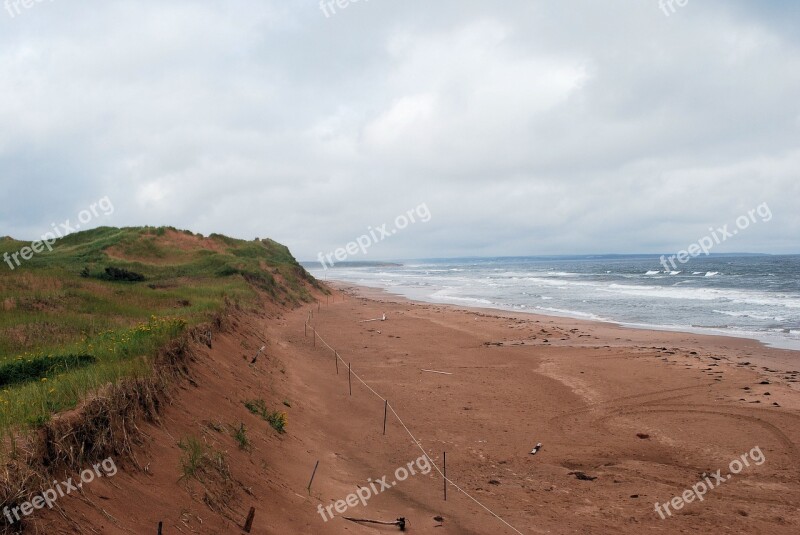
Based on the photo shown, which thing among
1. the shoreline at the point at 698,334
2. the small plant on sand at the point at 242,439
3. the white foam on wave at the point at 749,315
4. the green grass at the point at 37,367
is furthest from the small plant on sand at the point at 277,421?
the white foam on wave at the point at 749,315

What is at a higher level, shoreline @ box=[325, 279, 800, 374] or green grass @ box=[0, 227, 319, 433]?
green grass @ box=[0, 227, 319, 433]

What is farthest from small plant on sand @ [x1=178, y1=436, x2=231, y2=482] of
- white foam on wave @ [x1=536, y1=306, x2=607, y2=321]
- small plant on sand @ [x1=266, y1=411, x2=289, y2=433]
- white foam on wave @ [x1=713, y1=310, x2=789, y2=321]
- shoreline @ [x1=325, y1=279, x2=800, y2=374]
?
white foam on wave @ [x1=713, y1=310, x2=789, y2=321]

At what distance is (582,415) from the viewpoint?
12.5m

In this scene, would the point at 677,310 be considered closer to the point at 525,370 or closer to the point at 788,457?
the point at 525,370

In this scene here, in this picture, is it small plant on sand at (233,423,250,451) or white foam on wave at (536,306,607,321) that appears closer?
small plant on sand at (233,423,250,451)

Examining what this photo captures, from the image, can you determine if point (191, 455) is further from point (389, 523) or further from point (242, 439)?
point (389, 523)

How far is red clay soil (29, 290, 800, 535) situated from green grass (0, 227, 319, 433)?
1.02 m

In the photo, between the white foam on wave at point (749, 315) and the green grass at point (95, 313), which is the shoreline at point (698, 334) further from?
the green grass at point (95, 313)

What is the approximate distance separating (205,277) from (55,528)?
29.6 m

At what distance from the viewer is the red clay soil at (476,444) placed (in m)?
6.11

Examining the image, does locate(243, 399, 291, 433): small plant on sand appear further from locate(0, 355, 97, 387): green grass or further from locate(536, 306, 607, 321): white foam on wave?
locate(536, 306, 607, 321): white foam on wave

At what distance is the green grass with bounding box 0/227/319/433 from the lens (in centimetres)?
630

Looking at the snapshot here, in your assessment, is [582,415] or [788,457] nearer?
[788,457]

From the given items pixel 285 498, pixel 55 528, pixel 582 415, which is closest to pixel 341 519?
pixel 285 498
